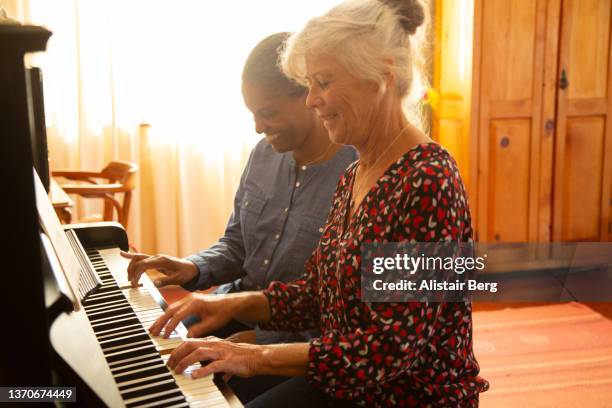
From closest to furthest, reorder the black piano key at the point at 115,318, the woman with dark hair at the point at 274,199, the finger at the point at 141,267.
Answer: the black piano key at the point at 115,318 → the finger at the point at 141,267 → the woman with dark hair at the point at 274,199

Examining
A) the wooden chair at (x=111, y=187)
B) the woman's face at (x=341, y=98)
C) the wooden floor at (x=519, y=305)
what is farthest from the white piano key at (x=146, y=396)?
the wooden floor at (x=519, y=305)

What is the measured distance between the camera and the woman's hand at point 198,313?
117cm

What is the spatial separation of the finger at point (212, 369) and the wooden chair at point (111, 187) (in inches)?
81.0

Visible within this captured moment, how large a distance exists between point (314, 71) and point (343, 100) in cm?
8

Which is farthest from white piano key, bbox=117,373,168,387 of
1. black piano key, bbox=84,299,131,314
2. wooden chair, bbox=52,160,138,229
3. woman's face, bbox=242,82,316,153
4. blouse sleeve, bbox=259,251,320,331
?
wooden chair, bbox=52,160,138,229

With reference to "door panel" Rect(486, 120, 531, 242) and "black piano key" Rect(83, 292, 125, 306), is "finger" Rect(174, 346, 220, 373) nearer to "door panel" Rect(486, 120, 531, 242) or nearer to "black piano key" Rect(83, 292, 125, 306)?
"black piano key" Rect(83, 292, 125, 306)

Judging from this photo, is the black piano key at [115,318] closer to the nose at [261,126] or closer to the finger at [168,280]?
Result: the finger at [168,280]

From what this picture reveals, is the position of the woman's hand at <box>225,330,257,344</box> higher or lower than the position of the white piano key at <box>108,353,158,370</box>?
lower

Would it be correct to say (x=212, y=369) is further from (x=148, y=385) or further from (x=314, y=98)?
(x=314, y=98)

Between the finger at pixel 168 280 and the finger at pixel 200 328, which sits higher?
the finger at pixel 200 328

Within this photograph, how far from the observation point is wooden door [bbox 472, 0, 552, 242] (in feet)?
11.5

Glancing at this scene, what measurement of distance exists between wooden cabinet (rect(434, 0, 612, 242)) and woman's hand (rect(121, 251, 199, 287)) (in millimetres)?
2312

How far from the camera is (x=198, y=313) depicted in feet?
4.27

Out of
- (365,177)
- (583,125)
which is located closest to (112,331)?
(365,177)
